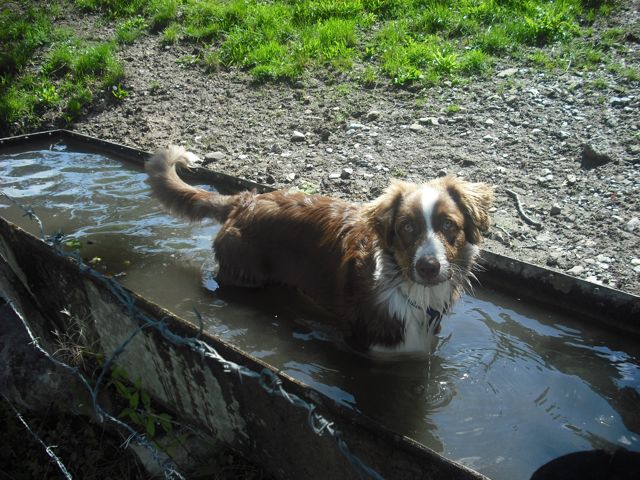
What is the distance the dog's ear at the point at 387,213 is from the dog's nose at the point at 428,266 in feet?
1.44

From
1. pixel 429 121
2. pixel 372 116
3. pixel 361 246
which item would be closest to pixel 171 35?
pixel 372 116

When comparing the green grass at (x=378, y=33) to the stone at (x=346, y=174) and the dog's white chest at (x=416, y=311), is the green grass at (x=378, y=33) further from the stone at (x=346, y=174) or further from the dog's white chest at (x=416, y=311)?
the dog's white chest at (x=416, y=311)

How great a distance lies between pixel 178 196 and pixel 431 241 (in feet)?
8.16

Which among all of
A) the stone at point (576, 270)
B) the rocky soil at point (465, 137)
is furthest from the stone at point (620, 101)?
the stone at point (576, 270)

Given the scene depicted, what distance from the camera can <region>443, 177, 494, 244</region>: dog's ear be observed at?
408cm

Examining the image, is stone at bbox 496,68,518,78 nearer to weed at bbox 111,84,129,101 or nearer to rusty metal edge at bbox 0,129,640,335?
rusty metal edge at bbox 0,129,640,335

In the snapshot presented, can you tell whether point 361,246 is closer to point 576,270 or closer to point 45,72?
point 576,270

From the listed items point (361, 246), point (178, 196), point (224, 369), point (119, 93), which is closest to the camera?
point (224, 369)

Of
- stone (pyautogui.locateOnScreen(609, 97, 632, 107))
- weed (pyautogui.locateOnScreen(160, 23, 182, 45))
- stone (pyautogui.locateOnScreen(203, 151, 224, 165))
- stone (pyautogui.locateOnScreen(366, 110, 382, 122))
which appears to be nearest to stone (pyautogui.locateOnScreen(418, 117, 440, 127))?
stone (pyautogui.locateOnScreen(366, 110, 382, 122))

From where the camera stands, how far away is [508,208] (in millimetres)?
6043

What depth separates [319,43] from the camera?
10000 mm

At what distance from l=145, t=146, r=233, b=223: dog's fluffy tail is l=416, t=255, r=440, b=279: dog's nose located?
217 cm

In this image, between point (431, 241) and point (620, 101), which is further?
point (620, 101)

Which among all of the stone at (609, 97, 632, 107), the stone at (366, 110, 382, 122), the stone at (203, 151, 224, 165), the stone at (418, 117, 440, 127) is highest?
the stone at (203, 151, 224, 165)
